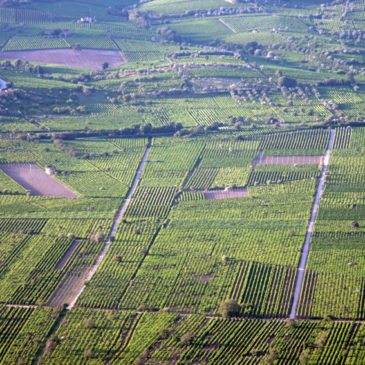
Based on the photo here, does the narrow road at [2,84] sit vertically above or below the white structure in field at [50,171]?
above

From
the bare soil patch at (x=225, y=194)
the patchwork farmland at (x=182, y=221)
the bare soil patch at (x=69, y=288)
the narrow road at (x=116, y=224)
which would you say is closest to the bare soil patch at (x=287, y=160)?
the patchwork farmland at (x=182, y=221)

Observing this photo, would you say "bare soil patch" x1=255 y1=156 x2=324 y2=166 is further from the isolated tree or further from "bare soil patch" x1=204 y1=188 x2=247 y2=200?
the isolated tree

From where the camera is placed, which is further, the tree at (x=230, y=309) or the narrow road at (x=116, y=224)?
the narrow road at (x=116, y=224)

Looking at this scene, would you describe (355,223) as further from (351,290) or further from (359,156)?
(359,156)

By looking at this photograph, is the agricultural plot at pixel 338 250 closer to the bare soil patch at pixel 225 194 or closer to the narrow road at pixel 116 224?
the bare soil patch at pixel 225 194

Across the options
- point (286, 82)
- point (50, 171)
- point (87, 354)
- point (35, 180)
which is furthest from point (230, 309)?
point (286, 82)

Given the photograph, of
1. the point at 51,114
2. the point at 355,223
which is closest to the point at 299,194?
the point at 355,223
